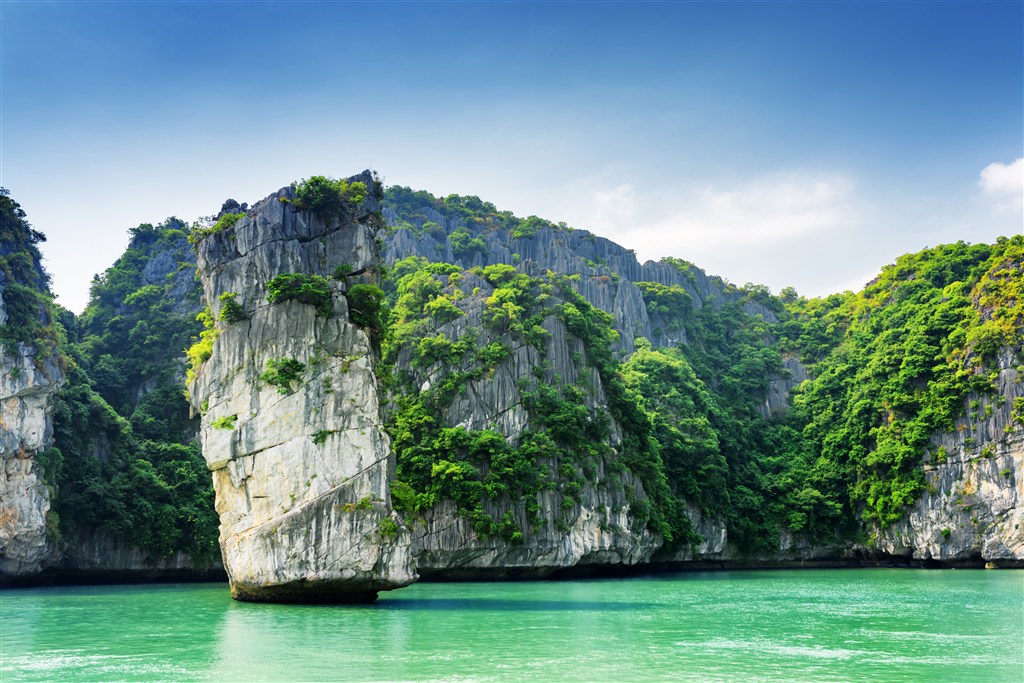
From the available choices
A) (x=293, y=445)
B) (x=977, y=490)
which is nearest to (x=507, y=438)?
(x=293, y=445)

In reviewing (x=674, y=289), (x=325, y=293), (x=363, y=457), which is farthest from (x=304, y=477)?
(x=674, y=289)

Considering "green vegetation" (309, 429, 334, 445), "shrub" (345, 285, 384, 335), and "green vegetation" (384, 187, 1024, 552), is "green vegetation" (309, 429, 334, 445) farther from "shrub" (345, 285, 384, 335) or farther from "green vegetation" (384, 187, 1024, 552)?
"green vegetation" (384, 187, 1024, 552)

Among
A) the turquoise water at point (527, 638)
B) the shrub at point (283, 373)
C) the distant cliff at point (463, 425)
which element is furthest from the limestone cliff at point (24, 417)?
the shrub at point (283, 373)

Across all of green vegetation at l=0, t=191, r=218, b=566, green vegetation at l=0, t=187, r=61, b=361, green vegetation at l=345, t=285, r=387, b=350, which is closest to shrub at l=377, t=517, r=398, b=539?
green vegetation at l=345, t=285, r=387, b=350

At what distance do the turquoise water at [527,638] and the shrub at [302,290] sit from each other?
8.66 metres

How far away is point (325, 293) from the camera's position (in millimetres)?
25234

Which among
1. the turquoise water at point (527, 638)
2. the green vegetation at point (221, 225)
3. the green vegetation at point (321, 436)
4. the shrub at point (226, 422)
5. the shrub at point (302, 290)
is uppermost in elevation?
the green vegetation at point (221, 225)

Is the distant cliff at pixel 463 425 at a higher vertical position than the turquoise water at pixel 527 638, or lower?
higher

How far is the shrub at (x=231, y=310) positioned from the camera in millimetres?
24953

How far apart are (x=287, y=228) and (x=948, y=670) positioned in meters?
21.4

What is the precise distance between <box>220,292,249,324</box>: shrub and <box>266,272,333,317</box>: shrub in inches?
33.8

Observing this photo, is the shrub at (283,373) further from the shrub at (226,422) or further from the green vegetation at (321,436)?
the green vegetation at (321,436)

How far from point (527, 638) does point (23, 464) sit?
25.3 metres

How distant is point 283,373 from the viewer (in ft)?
79.0
